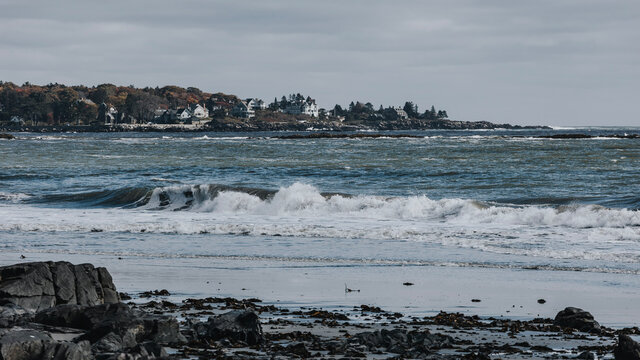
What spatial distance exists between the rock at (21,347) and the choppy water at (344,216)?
8.87m

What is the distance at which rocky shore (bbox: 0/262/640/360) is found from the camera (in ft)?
25.7

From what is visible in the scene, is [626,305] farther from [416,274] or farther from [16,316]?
[16,316]

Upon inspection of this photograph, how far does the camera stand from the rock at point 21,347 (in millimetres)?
6957

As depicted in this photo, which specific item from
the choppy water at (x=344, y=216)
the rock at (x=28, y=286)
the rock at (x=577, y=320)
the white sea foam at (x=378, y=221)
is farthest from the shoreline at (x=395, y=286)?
the white sea foam at (x=378, y=221)

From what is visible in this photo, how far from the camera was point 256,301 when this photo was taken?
11.3m

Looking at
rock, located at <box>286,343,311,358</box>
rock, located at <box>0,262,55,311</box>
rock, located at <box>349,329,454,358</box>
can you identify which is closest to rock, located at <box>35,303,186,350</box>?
rock, located at <box>0,262,55,311</box>

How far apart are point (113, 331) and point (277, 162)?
159 ft

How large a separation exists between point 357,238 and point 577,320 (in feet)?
33.3

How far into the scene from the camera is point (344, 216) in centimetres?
2548

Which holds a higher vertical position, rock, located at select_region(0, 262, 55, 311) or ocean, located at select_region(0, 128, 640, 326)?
rock, located at select_region(0, 262, 55, 311)

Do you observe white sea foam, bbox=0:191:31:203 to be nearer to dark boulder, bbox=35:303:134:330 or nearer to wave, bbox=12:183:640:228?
wave, bbox=12:183:640:228

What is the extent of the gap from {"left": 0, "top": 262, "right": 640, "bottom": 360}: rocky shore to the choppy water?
→ 16.9ft

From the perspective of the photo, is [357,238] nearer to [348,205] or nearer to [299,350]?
[348,205]

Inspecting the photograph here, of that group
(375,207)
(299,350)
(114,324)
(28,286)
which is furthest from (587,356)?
(375,207)
